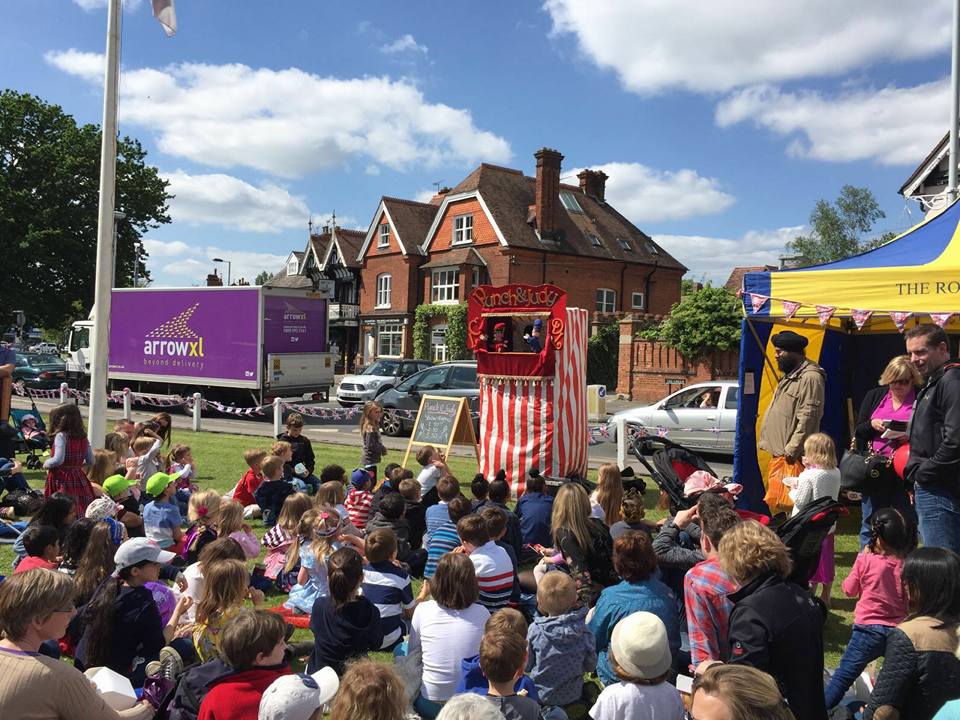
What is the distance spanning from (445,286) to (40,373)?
19579mm

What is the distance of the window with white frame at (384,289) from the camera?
4281cm

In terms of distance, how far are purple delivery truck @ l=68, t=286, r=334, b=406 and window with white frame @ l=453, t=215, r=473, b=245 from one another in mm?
17633

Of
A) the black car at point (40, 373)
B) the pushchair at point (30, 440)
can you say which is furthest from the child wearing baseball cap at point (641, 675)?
the black car at point (40, 373)

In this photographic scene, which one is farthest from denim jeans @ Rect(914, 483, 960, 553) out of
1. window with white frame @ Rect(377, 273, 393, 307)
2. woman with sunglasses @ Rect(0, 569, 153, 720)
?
window with white frame @ Rect(377, 273, 393, 307)

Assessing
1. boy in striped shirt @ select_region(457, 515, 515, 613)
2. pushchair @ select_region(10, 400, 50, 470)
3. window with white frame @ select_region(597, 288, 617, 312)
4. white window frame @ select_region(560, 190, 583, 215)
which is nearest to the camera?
boy in striped shirt @ select_region(457, 515, 515, 613)

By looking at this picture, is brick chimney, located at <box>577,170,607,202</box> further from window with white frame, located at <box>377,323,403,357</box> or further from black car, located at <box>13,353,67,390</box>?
black car, located at <box>13,353,67,390</box>

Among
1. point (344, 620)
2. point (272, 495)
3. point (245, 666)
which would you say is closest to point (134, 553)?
point (344, 620)

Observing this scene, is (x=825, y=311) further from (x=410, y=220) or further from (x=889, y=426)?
(x=410, y=220)

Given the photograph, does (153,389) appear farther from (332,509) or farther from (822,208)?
(822,208)

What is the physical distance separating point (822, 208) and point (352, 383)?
44084 mm

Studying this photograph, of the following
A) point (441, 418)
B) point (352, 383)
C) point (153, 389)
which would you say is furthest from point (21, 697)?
point (153, 389)

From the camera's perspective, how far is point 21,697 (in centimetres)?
268

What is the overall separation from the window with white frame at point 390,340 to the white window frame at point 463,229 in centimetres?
618

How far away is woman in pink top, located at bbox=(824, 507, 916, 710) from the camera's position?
159 inches
